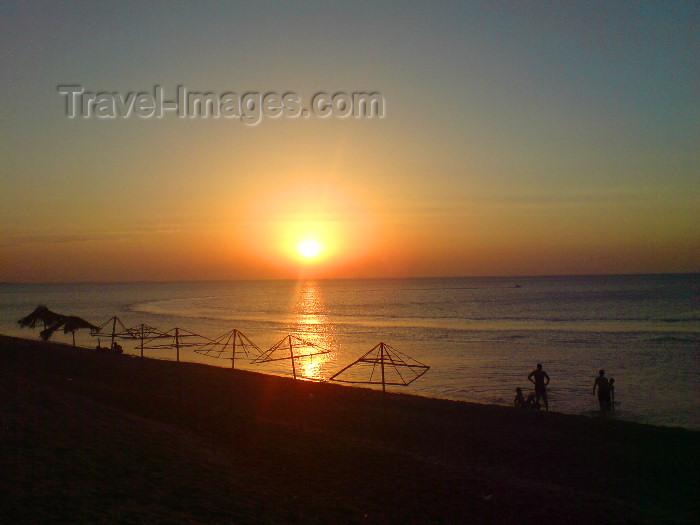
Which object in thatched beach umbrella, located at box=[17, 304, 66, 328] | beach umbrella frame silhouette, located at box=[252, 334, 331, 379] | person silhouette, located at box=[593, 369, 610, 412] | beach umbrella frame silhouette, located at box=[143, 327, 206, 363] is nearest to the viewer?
person silhouette, located at box=[593, 369, 610, 412]

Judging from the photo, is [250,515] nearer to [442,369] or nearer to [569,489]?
[569,489]

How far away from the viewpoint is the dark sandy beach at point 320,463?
23.4 ft

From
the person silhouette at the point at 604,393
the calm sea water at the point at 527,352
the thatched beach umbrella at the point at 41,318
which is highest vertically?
the thatched beach umbrella at the point at 41,318

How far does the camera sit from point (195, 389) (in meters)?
18.9

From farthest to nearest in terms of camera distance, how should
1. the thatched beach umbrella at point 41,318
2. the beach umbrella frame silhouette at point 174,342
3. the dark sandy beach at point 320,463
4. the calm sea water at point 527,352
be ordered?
the thatched beach umbrella at point 41,318 → the beach umbrella frame silhouette at point 174,342 → the calm sea water at point 527,352 → the dark sandy beach at point 320,463

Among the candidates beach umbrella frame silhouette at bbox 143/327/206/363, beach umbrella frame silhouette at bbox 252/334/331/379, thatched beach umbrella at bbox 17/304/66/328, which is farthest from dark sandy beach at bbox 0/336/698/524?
thatched beach umbrella at bbox 17/304/66/328

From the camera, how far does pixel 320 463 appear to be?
1000 cm

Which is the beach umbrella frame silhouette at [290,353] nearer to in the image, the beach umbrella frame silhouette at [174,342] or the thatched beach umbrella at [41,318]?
the beach umbrella frame silhouette at [174,342]

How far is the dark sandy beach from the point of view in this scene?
7.13 metres

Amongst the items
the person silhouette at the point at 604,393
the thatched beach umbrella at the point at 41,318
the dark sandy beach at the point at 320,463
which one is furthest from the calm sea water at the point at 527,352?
the dark sandy beach at the point at 320,463

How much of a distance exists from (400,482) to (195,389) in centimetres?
1164

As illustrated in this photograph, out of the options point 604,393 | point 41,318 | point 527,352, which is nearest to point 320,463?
point 604,393

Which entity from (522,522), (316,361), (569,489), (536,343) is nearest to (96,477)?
(522,522)

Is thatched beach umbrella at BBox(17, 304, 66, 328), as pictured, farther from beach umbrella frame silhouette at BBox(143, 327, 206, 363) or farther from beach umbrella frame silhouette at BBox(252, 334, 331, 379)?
beach umbrella frame silhouette at BBox(252, 334, 331, 379)
